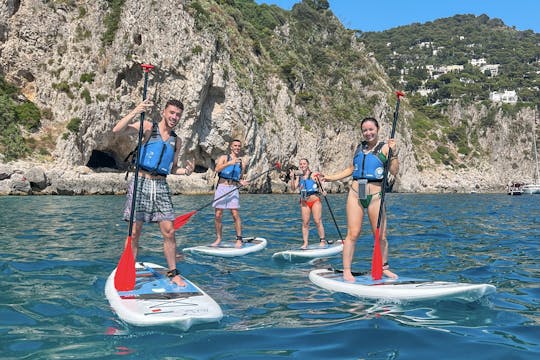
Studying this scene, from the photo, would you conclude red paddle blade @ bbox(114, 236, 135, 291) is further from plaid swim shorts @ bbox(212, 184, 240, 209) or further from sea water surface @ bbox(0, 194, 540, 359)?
plaid swim shorts @ bbox(212, 184, 240, 209)

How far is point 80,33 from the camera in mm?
42594

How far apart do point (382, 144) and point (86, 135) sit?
122 ft

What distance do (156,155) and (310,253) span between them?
13.5 ft

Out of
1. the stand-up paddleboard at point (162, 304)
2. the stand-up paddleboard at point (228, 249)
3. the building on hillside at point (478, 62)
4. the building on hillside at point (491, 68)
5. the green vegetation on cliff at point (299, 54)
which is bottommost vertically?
the stand-up paddleboard at point (228, 249)

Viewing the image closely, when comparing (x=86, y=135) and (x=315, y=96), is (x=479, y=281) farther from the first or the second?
(x=315, y=96)

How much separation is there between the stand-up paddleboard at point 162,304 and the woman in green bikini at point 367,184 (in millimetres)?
2339

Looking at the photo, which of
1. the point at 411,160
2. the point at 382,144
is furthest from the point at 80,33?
the point at 411,160

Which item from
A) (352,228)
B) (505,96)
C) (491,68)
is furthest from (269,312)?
(491,68)

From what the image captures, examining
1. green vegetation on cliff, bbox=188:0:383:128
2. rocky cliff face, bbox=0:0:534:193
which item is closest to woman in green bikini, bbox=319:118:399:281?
rocky cliff face, bbox=0:0:534:193

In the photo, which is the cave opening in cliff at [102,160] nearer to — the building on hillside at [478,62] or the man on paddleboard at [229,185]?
the man on paddleboard at [229,185]

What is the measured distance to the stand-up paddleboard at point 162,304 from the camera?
443 cm

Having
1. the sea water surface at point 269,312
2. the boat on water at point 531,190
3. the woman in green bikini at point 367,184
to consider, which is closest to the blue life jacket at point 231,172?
the sea water surface at point 269,312

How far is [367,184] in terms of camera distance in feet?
22.3

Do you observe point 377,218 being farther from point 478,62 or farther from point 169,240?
point 478,62
